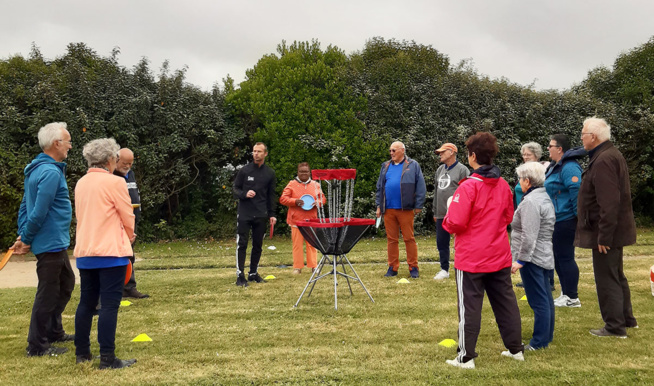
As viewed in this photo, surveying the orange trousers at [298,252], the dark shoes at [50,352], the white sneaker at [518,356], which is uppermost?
the orange trousers at [298,252]

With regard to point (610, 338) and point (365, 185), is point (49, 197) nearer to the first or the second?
point (610, 338)

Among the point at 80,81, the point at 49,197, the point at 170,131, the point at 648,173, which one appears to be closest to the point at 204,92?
the point at 170,131

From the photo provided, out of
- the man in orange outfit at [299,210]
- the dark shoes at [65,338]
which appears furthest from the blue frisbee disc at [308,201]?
the dark shoes at [65,338]

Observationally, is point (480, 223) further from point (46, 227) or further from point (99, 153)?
point (46, 227)

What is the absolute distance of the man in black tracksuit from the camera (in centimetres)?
738

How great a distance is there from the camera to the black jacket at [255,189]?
7430 mm

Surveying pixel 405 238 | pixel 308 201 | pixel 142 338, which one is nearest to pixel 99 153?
pixel 142 338

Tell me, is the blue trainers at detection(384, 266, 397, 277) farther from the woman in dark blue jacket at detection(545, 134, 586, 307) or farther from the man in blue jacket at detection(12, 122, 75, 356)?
the man in blue jacket at detection(12, 122, 75, 356)

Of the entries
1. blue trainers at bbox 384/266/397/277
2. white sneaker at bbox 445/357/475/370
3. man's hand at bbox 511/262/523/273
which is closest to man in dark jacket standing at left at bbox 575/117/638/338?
man's hand at bbox 511/262/523/273

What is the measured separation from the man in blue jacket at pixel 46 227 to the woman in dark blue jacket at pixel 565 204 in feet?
15.3

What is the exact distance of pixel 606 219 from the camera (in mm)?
Result: 4504

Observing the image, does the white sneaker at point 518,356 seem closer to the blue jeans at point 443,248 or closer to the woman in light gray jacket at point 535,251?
the woman in light gray jacket at point 535,251

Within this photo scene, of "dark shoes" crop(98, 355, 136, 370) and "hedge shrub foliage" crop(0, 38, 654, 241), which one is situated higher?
"hedge shrub foliage" crop(0, 38, 654, 241)

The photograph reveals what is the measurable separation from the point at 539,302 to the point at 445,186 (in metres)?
3.30
